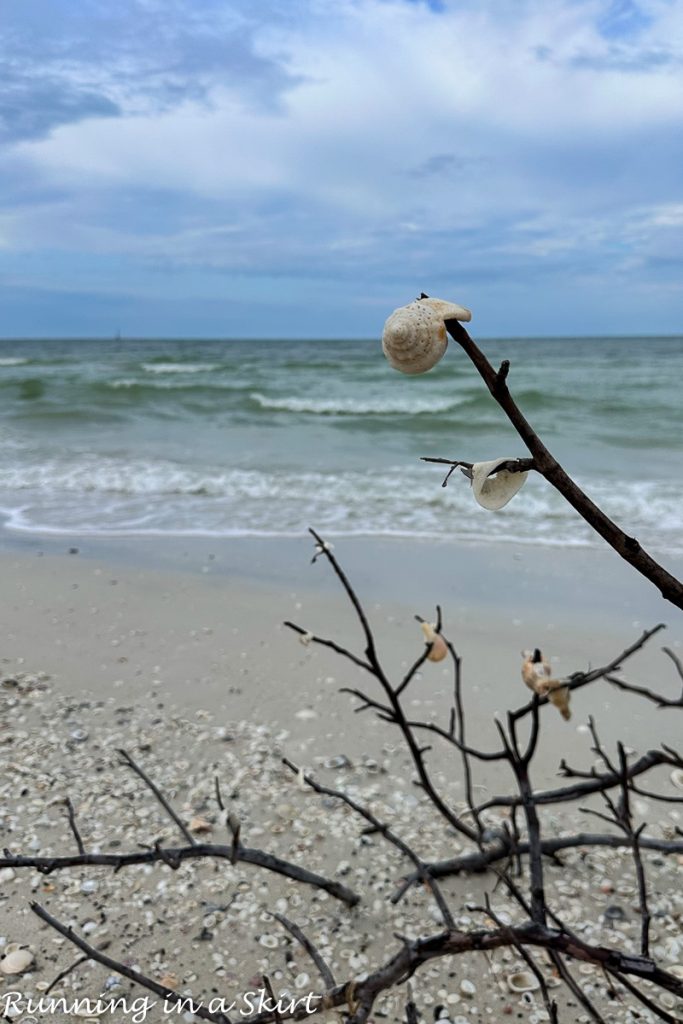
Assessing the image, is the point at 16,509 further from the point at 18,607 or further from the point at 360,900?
the point at 360,900

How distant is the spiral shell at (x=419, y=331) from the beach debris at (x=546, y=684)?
0.67 metres

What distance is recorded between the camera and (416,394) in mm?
19375

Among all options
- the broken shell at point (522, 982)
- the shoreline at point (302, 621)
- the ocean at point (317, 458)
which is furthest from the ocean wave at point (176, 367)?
the broken shell at point (522, 982)

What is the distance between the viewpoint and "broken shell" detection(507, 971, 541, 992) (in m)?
1.75

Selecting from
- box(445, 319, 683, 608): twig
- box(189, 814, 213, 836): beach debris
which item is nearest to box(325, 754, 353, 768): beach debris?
box(189, 814, 213, 836): beach debris

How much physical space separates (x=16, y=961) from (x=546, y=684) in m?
1.41

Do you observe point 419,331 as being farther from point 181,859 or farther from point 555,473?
point 181,859

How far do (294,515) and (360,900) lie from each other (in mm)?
4636

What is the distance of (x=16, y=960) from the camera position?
5.85ft

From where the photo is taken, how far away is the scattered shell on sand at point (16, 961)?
1763 millimetres

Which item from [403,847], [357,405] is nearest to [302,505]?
[403,847]

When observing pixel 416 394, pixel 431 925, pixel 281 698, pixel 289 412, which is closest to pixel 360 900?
pixel 431 925

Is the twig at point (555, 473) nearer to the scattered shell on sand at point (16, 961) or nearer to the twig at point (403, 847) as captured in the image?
the twig at point (403, 847)

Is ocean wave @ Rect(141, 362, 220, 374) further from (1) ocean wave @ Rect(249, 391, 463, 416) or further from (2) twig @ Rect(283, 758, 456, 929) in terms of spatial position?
(2) twig @ Rect(283, 758, 456, 929)
